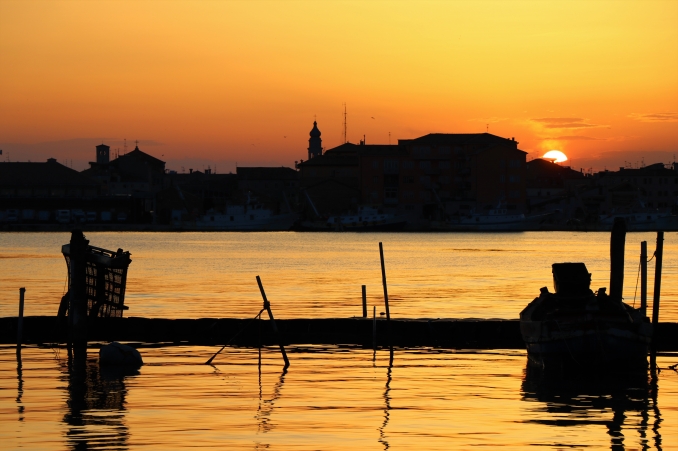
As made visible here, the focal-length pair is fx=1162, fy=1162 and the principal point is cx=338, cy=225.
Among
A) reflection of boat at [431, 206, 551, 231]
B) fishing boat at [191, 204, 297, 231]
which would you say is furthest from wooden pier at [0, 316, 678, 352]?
fishing boat at [191, 204, 297, 231]

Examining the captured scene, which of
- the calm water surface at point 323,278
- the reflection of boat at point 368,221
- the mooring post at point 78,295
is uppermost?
the reflection of boat at point 368,221

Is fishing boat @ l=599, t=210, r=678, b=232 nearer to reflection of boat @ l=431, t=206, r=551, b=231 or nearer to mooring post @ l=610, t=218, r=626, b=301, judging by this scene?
reflection of boat @ l=431, t=206, r=551, b=231

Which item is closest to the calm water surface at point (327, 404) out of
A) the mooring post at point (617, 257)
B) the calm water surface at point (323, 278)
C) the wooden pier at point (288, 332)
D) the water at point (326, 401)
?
the water at point (326, 401)

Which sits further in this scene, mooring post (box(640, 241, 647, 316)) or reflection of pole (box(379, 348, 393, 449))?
mooring post (box(640, 241, 647, 316))

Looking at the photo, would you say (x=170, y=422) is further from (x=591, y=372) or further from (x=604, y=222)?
(x=604, y=222)

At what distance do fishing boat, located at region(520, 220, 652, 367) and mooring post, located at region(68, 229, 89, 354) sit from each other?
37.9ft

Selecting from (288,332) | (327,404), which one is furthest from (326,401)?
(288,332)

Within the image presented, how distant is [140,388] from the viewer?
84.6ft

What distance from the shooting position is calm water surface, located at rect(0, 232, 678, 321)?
47844 millimetres

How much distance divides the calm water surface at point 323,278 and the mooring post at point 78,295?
42.2ft

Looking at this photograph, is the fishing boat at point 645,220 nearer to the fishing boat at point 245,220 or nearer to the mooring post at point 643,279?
the fishing boat at point 245,220

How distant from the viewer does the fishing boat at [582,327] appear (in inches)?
1078

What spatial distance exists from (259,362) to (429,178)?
459 feet

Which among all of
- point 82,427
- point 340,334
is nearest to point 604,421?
point 82,427
